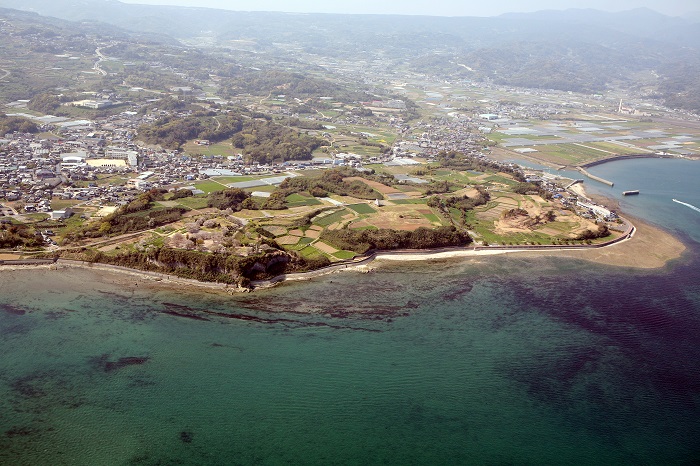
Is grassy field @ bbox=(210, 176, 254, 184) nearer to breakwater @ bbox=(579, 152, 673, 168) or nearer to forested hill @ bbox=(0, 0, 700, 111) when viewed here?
breakwater @ bbox=(579, 152, 673, 168)

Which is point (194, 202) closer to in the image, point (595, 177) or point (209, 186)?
point (209, 186)

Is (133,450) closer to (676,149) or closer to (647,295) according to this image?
(647,295)

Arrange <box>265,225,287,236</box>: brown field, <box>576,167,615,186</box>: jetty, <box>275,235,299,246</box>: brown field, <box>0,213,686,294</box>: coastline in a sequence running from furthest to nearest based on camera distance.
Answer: <box>576,167,615,186</box>: jetty < <box>265,225,287,236</box>: brown field < <box>275,235,299,246</box>: brown field < <box>0,213,686,294</box>: coastline

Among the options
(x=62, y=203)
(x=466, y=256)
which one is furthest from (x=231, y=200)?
(x=466, y=256)

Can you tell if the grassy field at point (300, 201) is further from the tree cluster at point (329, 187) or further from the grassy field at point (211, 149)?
the grassy field at point (211, 149)

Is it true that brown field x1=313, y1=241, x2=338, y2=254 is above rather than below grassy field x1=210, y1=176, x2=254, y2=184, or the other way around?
above

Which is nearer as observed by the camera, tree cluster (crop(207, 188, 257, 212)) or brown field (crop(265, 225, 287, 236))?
brown field (crop(265, 225, 287, 236))

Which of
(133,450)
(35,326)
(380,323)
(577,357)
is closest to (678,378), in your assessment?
(577,357)

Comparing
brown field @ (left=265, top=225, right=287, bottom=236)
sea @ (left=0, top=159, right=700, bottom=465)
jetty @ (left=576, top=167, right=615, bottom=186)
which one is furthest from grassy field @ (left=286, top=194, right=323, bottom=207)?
jetty @ (left=576, top=167, right=615, bottom=186)
